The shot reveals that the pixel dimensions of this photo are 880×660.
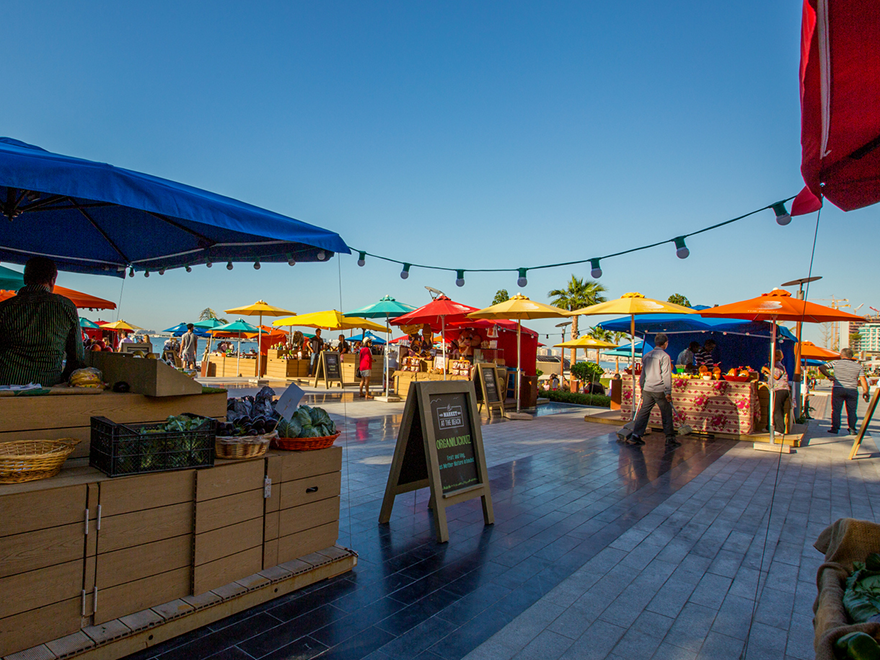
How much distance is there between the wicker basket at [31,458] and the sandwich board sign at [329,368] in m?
13.8

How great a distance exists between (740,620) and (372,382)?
16.5 meters

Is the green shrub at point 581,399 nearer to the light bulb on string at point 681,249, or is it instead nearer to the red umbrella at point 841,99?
the light bulb on string at point 681,249

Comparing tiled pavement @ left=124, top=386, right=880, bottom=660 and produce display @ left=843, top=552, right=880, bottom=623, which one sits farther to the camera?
tiled pavement @ left=124, top=386, right=880, bottom=660

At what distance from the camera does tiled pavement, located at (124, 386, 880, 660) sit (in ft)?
8.25

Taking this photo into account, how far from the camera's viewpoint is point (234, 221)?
3105 mm

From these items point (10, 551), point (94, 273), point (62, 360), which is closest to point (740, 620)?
point (10, 551)

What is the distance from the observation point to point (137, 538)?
2.46 meters

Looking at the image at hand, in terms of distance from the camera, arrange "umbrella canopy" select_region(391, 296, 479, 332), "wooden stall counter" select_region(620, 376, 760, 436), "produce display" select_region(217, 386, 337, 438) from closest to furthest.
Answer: "produce display" select_region(217, 386, 337, 438) → "wooden stall counter" select_region(620, 376, 760, 436) → "umbrella canopy" select_region(391, 296, 479, 332)

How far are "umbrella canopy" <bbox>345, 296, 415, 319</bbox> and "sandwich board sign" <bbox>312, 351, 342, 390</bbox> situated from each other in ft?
5.43

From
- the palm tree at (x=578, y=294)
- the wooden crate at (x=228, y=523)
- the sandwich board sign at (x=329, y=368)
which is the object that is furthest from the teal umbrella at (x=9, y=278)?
the palm tree at (x=578, y=294)

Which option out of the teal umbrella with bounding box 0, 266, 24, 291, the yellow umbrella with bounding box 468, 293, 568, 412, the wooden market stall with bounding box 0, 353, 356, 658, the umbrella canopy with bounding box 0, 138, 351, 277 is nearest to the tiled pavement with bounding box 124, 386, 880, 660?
the wooden market stall with bounding box 0, 353, 356, 658

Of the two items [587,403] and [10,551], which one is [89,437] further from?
[587,403]

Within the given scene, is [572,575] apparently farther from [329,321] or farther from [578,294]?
[578,294]

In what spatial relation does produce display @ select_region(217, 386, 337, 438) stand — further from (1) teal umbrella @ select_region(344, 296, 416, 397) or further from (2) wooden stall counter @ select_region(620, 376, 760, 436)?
(1) teal umbrella @ select_region(344, 296, 416, 397)
